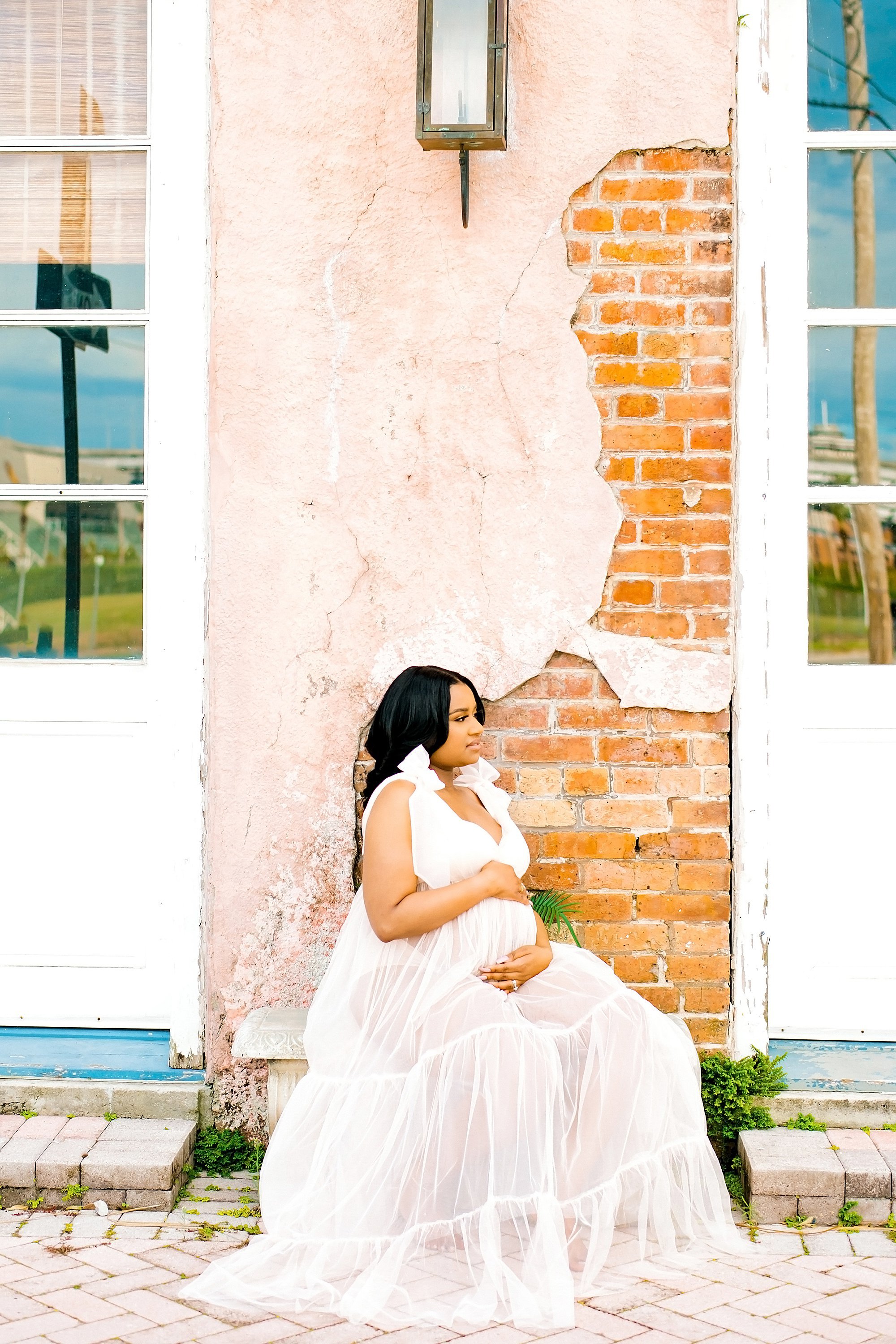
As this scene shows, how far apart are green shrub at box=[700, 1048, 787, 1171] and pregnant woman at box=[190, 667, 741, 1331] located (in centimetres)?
32

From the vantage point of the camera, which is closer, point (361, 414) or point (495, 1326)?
point (495, 1326)

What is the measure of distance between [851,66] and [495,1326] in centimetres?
353

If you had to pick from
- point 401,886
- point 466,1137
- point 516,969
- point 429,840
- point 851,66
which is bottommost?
point 466,1137

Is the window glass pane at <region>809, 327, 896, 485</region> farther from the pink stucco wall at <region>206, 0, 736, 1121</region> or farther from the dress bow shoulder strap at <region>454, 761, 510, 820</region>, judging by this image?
the dress bow shoulder strap at <region>454, 761, 510, 820</region>

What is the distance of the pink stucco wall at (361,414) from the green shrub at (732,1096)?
1.14 meters

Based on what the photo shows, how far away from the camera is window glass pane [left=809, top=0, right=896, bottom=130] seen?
3.63m

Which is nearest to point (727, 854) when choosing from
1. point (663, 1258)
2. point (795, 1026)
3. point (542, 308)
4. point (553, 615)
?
point (795, 1026)

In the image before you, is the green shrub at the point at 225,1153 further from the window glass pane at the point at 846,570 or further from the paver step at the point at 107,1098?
the window glass pane at the point at 846,570

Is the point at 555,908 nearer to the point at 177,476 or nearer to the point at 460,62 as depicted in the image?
the point at 177,476

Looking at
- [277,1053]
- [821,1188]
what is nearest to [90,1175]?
[277,1053]

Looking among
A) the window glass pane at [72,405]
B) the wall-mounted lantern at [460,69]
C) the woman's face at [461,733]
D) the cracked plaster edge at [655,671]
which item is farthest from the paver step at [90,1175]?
the wall-mounted lantern at [460,69]

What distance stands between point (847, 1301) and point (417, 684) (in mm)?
1713

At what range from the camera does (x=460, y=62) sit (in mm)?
3223

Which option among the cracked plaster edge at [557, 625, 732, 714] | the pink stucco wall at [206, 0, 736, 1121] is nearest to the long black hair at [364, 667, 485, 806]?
the pink stucco wall at [206, 0, 736, 1121]
